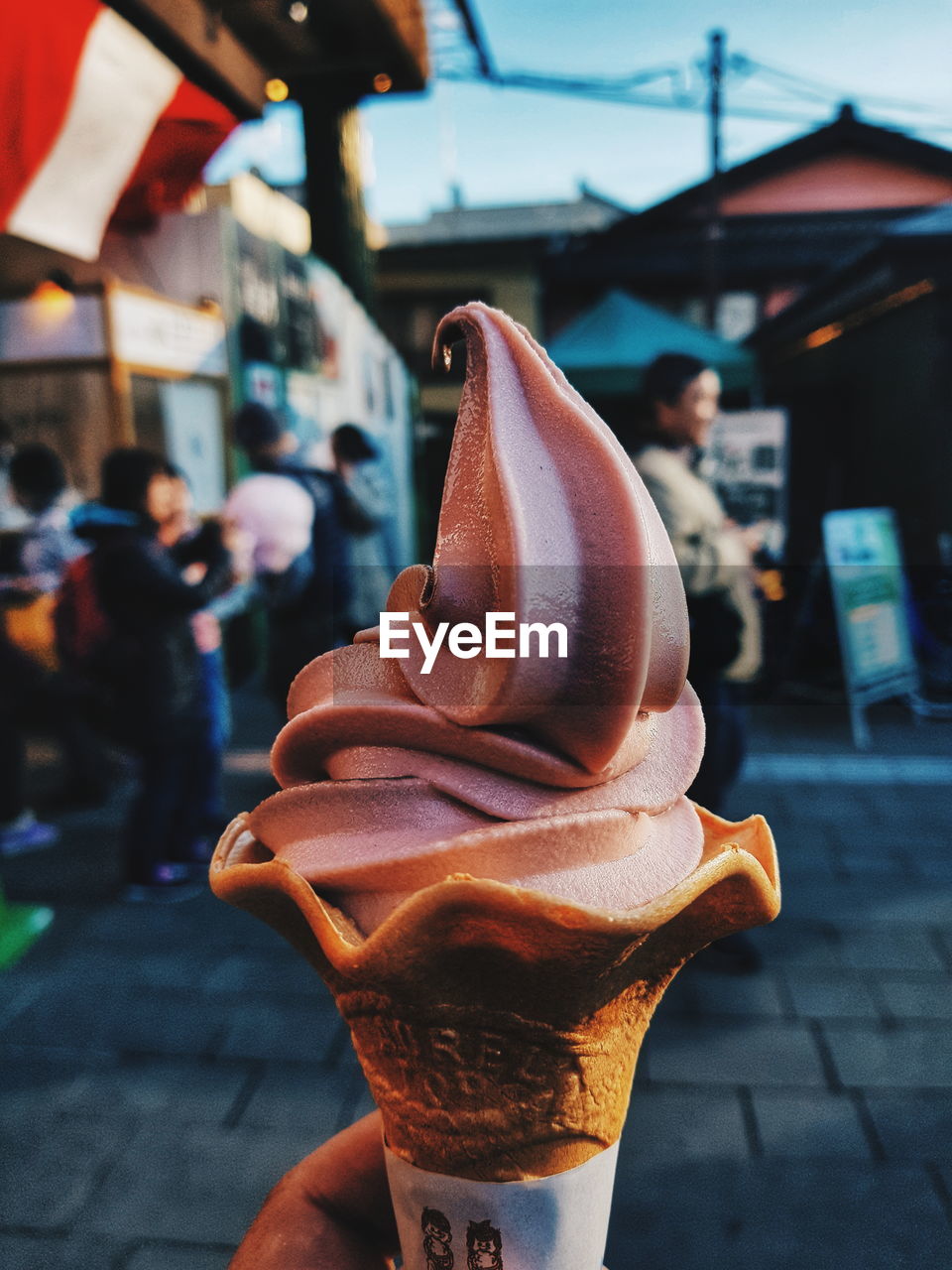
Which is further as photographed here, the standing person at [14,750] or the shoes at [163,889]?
the standing person at [14,750]

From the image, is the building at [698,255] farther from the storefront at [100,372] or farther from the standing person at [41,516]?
the standing person at [41,516]

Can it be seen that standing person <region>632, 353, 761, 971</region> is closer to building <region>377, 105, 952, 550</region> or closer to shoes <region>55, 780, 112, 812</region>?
shoes <region>55, 780, 112, 812</region>

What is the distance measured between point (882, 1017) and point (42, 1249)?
238cm

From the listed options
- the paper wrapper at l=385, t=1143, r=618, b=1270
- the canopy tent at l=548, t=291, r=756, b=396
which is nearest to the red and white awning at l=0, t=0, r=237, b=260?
the paper wrapper at l=385, t=1143, r=618, b=1270

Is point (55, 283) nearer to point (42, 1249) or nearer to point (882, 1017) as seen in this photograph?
point (42, 1249)

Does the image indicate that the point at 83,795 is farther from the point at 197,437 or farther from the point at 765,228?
the point at 765,228

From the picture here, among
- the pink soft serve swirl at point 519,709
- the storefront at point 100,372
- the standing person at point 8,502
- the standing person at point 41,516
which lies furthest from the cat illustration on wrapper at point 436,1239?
the storefront at point 100,372

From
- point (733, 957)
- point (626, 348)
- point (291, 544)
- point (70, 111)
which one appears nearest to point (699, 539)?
point (733, 957)

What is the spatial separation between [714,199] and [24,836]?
1446 centimetres

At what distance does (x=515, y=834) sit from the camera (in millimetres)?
986

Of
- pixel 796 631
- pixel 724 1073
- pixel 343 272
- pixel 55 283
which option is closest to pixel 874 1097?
pixel 724 1073

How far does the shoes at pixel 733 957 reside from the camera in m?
3.12

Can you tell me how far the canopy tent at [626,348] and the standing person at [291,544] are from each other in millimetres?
4714

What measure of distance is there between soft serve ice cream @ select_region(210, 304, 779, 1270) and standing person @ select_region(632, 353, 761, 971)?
1.85 meters
